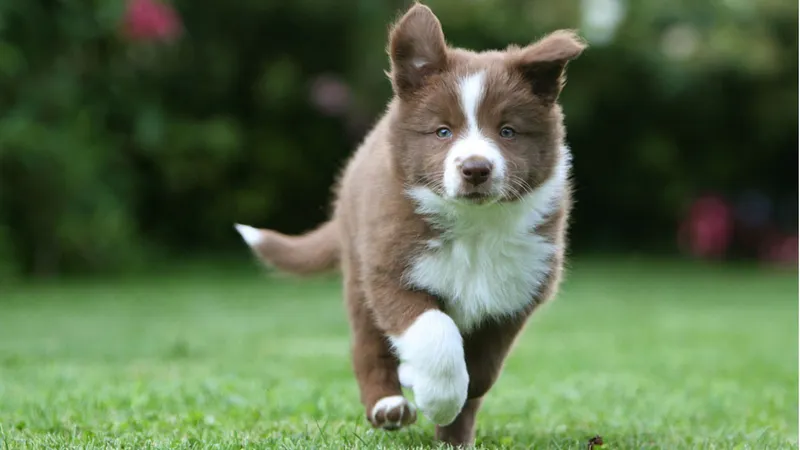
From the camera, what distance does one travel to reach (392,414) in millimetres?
4547

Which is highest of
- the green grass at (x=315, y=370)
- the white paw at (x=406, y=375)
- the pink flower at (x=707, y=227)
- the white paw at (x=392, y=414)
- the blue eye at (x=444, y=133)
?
A: the blue eye at (x=444, y=133)

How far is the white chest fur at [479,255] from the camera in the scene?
437 centimetres

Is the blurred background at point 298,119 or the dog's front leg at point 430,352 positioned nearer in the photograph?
the dog's front leg at point 430,352

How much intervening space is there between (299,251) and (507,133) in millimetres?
1709

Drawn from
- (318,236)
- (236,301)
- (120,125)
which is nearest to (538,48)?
(318,236)

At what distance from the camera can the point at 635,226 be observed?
74.5ft

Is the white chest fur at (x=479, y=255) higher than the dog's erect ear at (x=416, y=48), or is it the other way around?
the dog's erect ear at (x=416, y=48)

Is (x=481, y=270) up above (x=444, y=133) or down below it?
below

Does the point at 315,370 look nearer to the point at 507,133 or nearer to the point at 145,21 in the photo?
the point at 507,133

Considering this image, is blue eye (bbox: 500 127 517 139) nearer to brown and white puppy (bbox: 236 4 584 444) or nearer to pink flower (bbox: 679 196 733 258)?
brown and white puppy (bbox: 236 4 584 444)

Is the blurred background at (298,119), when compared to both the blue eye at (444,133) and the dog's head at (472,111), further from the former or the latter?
the blue eye at (444,133)

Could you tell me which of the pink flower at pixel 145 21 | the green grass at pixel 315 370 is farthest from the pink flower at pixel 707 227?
the pink flower at pixel 145 21

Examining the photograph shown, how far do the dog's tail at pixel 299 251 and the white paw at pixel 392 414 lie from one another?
1.22m

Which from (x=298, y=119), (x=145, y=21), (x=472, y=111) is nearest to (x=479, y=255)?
(x=472, y=111)
